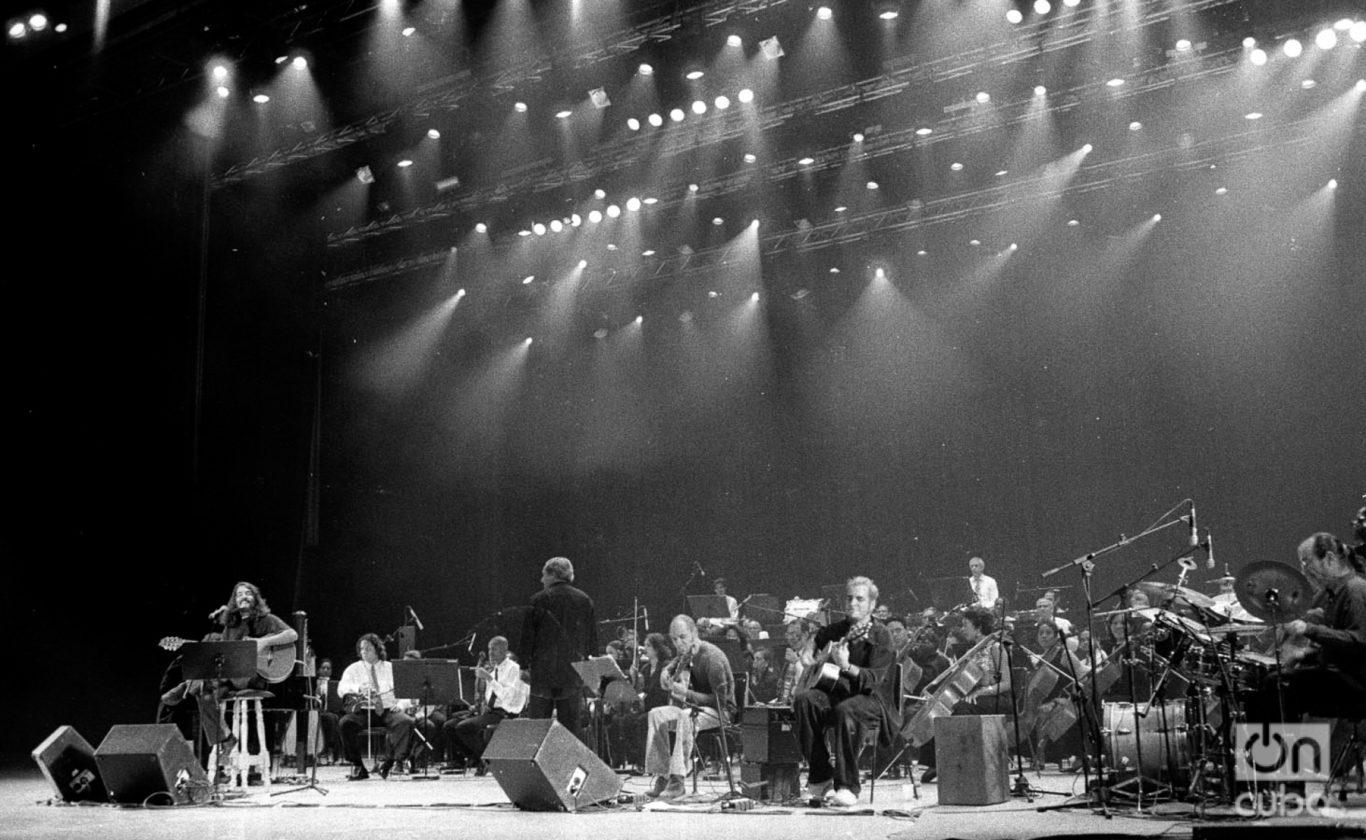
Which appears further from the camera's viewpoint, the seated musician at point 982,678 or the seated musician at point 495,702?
the seated musician at point 495,702

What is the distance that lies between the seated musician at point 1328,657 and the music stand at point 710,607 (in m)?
6.67

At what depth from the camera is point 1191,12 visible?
11.6 meters

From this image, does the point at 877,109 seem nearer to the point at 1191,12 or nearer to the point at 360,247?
the point at 1191,12

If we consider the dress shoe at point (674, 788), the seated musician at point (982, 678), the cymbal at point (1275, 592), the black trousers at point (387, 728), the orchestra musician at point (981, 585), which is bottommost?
the dress shoe at point (674, 788)

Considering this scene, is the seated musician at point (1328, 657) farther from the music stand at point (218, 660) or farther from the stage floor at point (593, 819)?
the music stand at point (218, 660)

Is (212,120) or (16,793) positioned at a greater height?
(212,120)

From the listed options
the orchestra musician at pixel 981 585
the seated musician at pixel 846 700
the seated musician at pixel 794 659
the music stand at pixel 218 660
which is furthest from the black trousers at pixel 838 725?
the orchestra musician at pixel 981 585

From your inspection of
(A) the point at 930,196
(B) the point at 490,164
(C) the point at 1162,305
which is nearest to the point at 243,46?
(B) the point at 490,164

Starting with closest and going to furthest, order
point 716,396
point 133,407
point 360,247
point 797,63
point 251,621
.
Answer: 1. point 251,621
2. point 797,63
3. point 133,407
4. point 360,247
5. point 716,396

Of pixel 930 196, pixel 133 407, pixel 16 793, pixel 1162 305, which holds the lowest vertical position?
pixel 16 793

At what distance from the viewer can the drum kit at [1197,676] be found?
6398mm

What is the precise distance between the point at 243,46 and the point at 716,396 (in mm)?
9101

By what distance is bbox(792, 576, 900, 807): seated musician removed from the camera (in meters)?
7.52

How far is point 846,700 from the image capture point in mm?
7508
